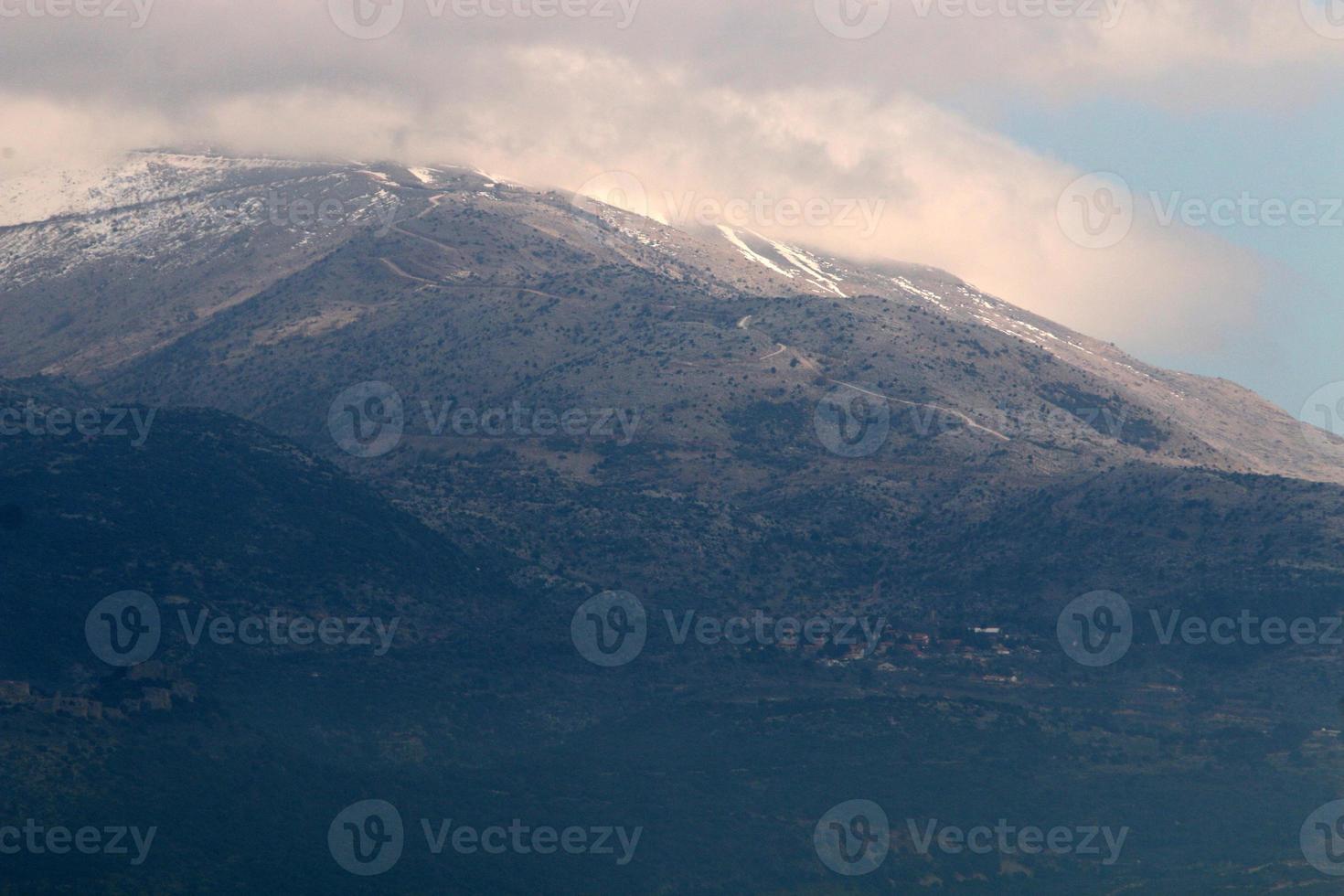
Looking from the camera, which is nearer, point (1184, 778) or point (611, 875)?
point (611, 875)

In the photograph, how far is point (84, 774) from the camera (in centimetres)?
14625

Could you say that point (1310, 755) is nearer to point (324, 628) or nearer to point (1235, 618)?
point (1235, 618)

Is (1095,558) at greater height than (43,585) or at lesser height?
greater

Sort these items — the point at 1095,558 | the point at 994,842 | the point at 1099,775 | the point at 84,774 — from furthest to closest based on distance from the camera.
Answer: the point at 1095,558
the point at 1099,775
the point at 994,842
the point at 84,774

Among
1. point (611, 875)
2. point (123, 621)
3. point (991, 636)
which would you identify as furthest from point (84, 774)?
point (991, 636)

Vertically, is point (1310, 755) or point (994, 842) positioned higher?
point (1310, 755)

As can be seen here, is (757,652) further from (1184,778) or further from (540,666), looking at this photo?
(1184,778)

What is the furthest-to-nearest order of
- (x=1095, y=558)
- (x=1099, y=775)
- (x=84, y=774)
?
1. (x=1095, y=558)
2. (x=1099, y=775)
3. (x=84, y=774)

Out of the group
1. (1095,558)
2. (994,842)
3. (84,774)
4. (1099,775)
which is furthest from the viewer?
(1095,558)

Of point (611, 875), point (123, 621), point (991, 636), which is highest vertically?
point (991, 636)

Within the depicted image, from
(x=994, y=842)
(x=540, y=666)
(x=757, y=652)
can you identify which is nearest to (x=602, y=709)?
(x=540, y=666)

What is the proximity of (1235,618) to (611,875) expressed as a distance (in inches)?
3264

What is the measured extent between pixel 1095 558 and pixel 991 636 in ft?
56.2

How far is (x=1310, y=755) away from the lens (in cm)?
17488
